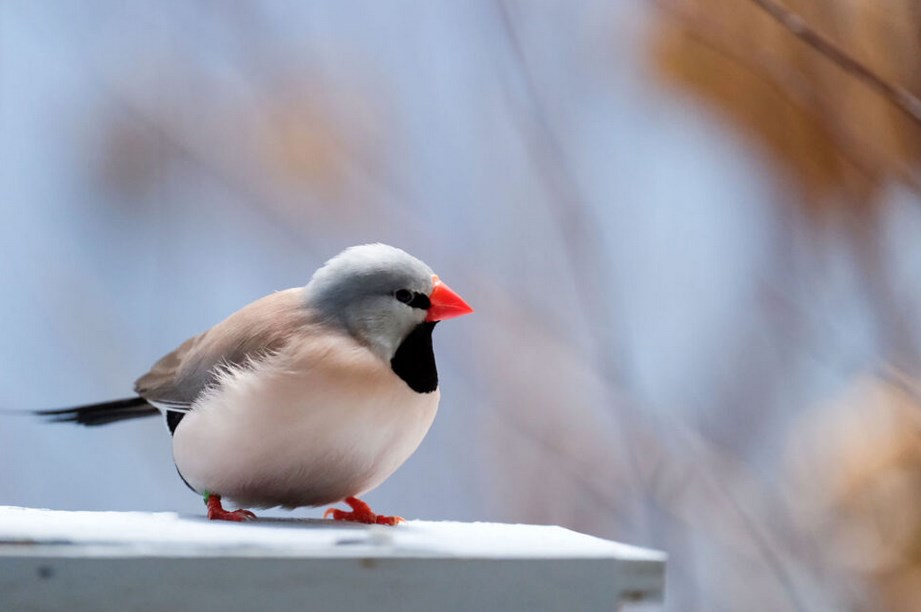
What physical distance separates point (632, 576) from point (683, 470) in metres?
1.14

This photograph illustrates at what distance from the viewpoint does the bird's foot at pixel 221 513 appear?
965mm

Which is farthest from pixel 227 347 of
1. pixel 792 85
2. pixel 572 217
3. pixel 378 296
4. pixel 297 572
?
pixel 792 85

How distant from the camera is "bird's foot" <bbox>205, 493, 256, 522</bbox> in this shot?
965 mm

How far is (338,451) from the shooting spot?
3.15 ft

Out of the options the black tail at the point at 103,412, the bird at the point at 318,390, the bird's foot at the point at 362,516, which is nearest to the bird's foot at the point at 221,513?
the bird at the point at 318,390

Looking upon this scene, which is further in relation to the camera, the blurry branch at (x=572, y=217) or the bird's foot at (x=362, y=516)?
the blurry branch at (x=572, y=217)

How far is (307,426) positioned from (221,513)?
0.12 meters

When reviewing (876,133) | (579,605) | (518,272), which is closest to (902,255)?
(876,133)

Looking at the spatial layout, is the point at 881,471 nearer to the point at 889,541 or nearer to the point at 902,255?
the point at 889,541

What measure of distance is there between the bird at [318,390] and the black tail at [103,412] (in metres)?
0.11

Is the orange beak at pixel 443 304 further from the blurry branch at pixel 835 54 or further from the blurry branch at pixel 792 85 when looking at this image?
the blurry branch at pixel 792 85

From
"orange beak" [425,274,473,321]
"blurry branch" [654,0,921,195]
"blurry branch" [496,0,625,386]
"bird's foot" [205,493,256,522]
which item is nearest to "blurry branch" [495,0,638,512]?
"blurry branch" [496,0,625,386]

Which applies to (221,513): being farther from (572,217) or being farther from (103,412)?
(572,217)

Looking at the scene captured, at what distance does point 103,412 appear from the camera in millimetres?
1222
